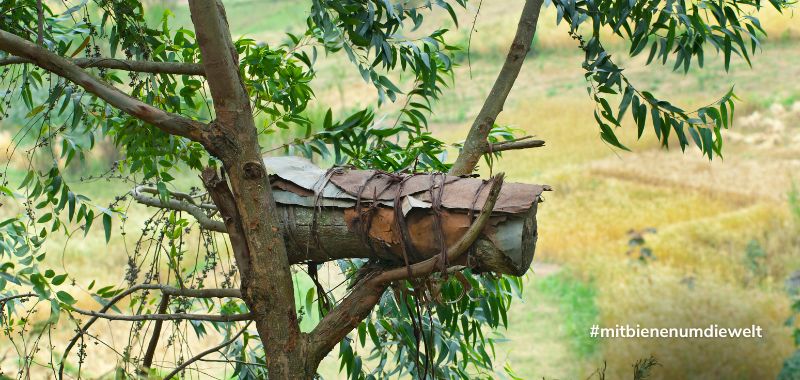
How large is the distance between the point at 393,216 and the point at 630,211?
4366mm

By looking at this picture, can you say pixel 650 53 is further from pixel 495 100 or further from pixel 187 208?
pixel 187 208

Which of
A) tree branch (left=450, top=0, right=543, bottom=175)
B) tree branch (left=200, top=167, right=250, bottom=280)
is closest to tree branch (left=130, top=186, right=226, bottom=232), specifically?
tree branch (left=200, top=167, right=250, bottom=280)

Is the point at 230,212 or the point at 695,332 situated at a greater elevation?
the point at 230,212

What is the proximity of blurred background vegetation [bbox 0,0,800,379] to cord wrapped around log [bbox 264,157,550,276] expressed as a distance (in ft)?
10.0

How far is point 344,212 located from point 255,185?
10cm

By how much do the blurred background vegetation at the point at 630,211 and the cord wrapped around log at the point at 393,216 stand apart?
3.05m

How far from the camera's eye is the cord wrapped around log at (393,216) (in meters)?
0.91

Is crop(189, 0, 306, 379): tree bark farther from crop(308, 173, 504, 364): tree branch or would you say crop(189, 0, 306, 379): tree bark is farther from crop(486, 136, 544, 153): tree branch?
crop(486, 136, 544, 153): tree branch

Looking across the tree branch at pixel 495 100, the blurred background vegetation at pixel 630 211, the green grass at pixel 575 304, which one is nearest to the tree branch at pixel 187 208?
the tree branch at pixel 495 100

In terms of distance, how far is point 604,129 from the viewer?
1222 mm

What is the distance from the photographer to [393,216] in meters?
0.95

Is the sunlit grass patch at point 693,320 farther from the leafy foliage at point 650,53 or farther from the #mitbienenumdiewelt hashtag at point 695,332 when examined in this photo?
the leafy foliage at point 650,53

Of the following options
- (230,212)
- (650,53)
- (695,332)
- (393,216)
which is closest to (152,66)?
(230,212)

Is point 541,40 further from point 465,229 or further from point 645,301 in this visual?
point 465,229
